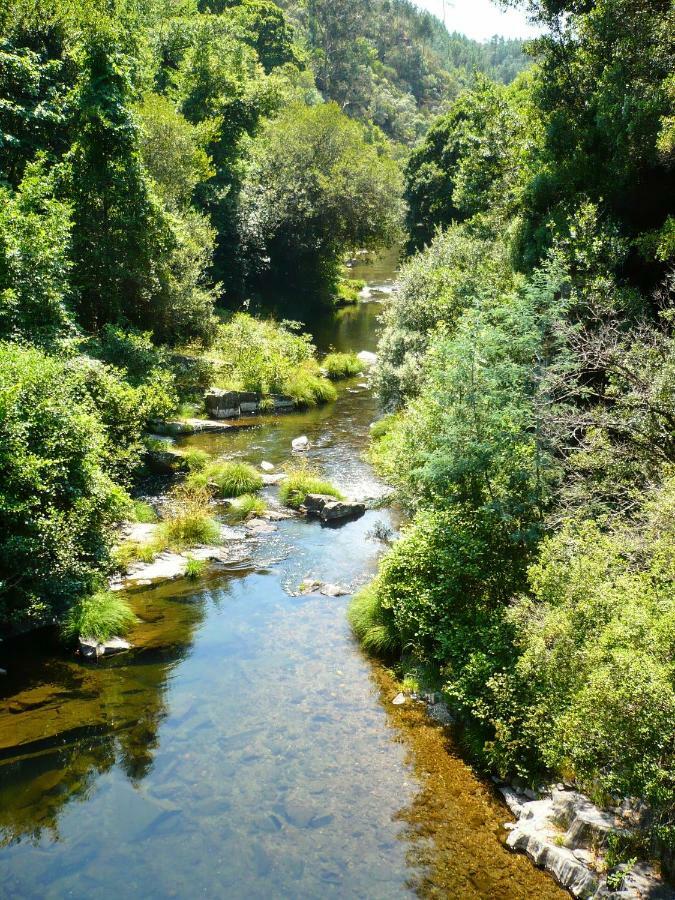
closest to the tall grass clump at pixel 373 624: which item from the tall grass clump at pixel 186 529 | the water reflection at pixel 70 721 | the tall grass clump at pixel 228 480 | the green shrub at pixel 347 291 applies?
the water reflection at pixel 70 721

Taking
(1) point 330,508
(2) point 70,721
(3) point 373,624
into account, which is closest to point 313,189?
(1) point 330,508

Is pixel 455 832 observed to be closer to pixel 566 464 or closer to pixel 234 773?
pixel 234 773

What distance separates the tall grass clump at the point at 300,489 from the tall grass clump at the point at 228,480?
3.35 feet

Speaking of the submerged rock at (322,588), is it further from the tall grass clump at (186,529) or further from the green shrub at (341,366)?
the green shrub at (341,366)

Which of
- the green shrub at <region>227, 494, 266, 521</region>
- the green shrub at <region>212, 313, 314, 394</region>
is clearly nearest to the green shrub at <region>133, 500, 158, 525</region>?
the green shrub at <region>227, 494, 266, 521</region>

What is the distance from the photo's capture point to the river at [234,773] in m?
9.02

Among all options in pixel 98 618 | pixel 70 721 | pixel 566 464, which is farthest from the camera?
pixel 98 618

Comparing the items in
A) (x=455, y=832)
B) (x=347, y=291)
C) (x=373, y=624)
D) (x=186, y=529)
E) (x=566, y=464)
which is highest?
(x=347, y=291)

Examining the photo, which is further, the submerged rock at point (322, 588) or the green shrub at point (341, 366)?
the green shrub at point (341, 366)

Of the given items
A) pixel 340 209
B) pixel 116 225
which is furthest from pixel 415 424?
pixel 340 209

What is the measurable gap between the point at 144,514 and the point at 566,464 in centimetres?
1261

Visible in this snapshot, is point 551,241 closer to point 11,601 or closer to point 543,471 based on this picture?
point 543,471

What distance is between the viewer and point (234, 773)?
1085 centimetres

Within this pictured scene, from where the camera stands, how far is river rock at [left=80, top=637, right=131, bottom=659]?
538 inches
